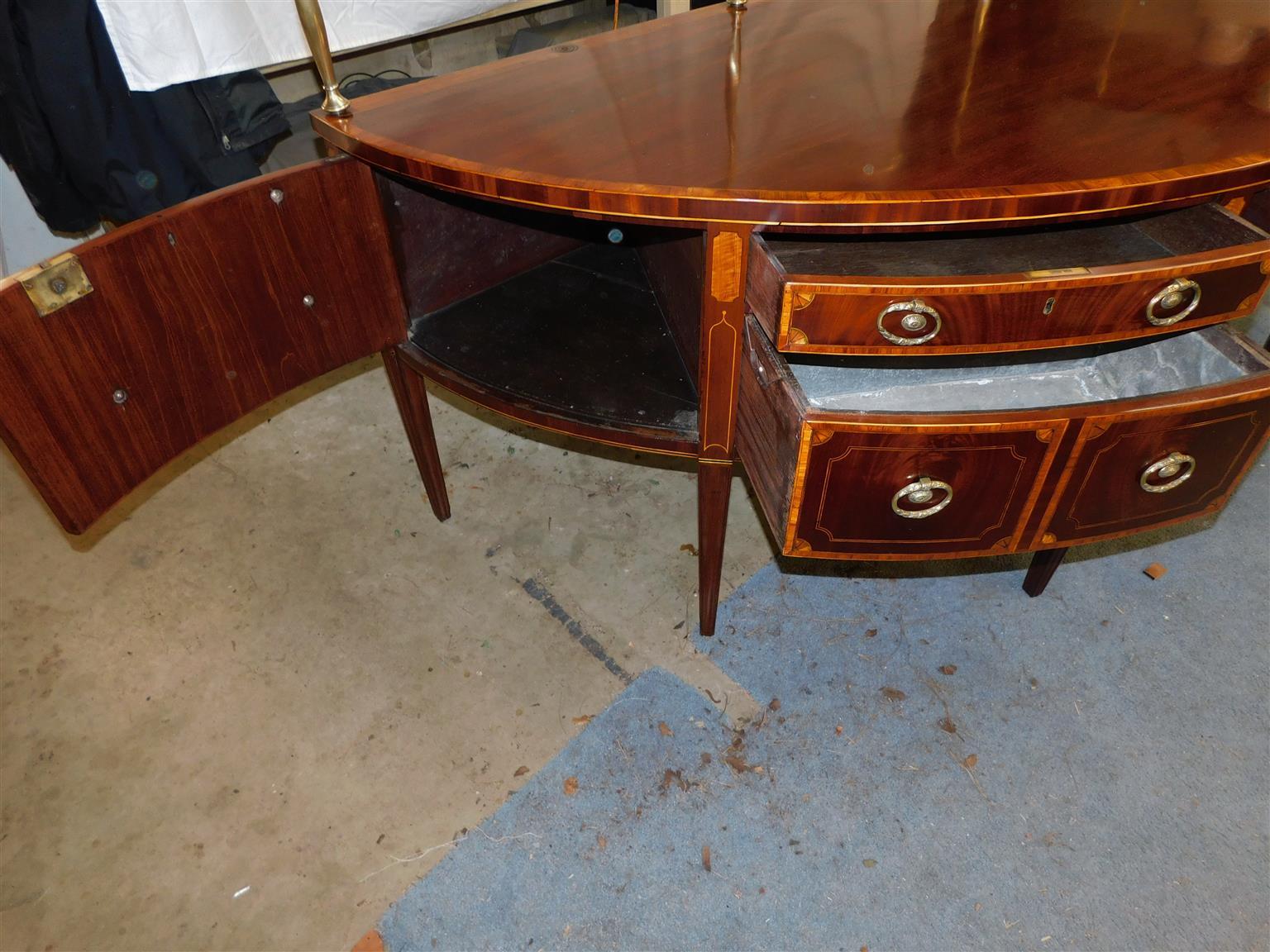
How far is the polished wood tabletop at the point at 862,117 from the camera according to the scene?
30.0 inches

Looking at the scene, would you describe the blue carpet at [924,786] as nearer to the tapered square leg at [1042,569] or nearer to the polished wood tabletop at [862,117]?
the tapered square leg at [1042,569]

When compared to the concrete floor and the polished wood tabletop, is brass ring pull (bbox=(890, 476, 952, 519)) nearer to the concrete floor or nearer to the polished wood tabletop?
the polished wood tabletop

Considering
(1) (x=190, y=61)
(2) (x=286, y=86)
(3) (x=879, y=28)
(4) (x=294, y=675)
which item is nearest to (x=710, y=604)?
(4) (x=294, y=675)

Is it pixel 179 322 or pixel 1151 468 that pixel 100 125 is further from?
pixel 1151 468

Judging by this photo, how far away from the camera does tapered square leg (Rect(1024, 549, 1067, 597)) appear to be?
3.94ft

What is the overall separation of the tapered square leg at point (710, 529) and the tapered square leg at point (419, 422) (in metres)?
0.44

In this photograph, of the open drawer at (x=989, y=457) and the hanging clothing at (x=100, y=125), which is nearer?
the open drawer at (x=989, y=457)

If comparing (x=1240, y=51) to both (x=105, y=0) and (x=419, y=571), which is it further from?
(x=105, y=0)

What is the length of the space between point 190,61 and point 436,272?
0.61 meters

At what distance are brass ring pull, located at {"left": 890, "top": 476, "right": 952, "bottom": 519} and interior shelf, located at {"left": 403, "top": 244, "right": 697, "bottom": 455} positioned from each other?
0.24 metres

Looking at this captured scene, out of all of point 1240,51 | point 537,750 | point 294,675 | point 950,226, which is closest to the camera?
point 950,226

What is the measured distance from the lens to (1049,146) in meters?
0.82

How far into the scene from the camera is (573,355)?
1.09 meters

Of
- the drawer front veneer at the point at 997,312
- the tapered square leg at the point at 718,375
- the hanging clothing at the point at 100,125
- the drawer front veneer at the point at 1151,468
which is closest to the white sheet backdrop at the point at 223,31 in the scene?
the hanging clothing at the point at 100,125
